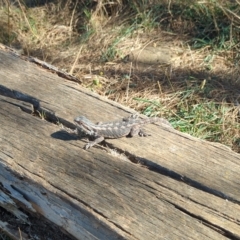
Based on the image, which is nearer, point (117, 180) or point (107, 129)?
point (117, 180)

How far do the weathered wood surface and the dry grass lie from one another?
1.29 metres

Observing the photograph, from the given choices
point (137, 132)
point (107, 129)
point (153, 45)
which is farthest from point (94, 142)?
point (153, 45)

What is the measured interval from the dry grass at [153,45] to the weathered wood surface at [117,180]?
1.29 metres

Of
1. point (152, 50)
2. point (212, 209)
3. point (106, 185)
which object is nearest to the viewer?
point (212, 209)

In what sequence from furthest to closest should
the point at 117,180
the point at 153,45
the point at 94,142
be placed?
the point at 153,45
the point at 94,142
the point at 117,180

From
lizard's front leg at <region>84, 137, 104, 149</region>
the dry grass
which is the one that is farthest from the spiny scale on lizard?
the dry grass

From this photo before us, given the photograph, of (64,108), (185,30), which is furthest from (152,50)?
(64,108)

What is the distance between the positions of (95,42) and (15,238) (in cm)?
335

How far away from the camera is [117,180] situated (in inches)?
110

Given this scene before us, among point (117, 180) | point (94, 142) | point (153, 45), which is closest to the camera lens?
point (117, 180)

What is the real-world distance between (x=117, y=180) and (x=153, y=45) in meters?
3.20

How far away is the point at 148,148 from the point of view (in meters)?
3.04

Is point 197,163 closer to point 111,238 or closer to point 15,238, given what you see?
point 111,238

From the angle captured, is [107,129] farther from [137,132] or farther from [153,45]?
[153,45]
